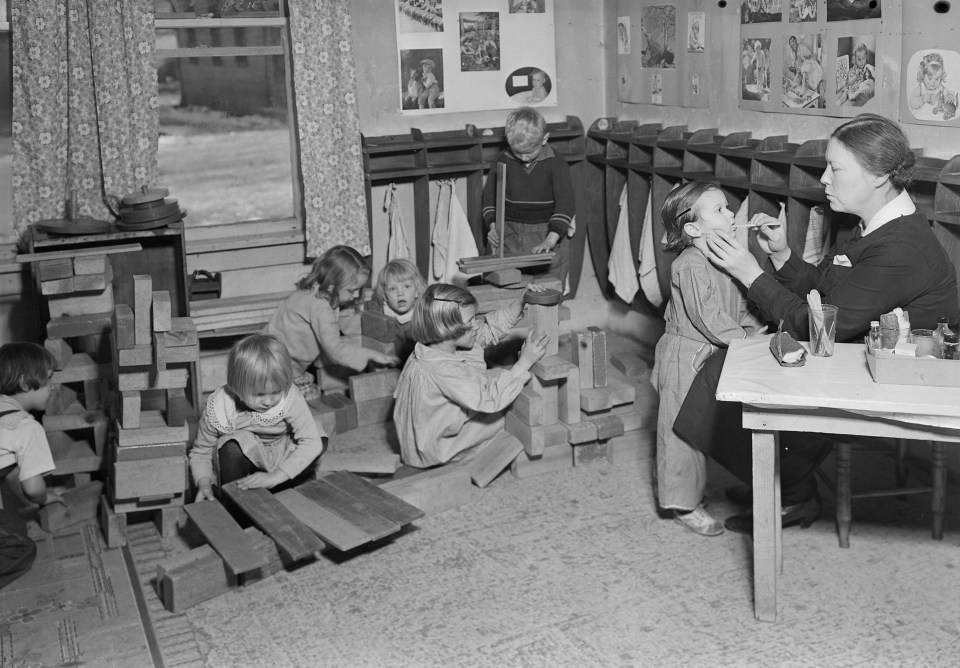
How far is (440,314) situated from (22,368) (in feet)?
6.09

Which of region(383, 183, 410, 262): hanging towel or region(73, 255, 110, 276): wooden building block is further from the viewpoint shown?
region(383, 183, 410, 262): hanging towel

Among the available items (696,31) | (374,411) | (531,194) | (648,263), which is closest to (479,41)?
(531,194)

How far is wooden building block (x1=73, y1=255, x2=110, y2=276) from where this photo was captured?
17.8 ft

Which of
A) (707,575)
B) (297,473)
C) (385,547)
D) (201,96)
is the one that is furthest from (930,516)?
(201,96)

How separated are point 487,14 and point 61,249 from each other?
3142mm

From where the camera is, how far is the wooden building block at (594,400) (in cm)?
548

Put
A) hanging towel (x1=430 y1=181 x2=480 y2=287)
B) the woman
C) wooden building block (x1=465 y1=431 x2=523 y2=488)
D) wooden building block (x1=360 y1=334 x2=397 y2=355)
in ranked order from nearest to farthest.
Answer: the woman → wooden building block (x1=465 y1=431 x2=523 y2=488) → wooden building block (x1=360 y1=334 x2=397 y2=355) → hanging towel (x1=430 y1=181 x2=480 y2=287)

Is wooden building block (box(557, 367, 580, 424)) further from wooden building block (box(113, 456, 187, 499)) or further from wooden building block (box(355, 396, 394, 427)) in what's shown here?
wooden building block (box(113, 456, 187, 499))

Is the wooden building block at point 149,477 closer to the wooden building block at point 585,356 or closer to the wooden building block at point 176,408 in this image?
the wooden building block at point 176,408

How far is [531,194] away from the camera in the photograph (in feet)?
22.6

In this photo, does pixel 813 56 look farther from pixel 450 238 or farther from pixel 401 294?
pixel 450 238

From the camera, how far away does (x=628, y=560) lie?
4484 millimetres

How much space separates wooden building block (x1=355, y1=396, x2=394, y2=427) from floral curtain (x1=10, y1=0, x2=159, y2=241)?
1.92 meters

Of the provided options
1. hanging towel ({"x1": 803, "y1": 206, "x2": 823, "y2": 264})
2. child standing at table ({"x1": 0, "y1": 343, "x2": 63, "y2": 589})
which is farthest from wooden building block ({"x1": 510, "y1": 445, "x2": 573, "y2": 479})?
child standing at table ({"x1": 0, "y1": 343, "x2": 63, "y2": 589})
